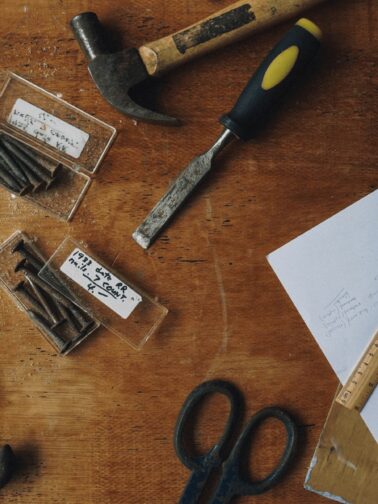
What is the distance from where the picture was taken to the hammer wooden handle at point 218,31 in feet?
2.54

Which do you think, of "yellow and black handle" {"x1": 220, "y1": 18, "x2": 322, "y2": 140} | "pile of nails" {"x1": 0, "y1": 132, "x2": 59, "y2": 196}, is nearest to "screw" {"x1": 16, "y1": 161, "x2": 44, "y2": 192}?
"pile of nails" {"x1": 0, "y1": 132, "x2": 59, "y2": 196}

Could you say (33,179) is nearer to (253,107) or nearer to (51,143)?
(51,143)

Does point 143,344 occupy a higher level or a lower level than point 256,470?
higher

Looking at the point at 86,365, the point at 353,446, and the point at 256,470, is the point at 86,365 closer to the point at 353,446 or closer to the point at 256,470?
the point at 256,470

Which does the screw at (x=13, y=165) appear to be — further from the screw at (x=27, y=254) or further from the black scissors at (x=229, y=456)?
the black scissors at (x=229, y=456)

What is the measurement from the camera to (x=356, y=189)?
817mm

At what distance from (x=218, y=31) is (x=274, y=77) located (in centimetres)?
9

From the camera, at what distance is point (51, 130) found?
2.75 ft

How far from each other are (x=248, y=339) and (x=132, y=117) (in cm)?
32

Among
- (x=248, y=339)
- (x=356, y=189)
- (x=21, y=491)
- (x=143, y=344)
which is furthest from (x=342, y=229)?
(x=21, y=491)

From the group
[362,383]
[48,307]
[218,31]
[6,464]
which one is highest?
[218,31]

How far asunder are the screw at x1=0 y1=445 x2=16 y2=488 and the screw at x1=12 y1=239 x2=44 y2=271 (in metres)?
0.24

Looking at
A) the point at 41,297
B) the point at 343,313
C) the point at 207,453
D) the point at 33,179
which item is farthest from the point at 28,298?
the point at 343,313

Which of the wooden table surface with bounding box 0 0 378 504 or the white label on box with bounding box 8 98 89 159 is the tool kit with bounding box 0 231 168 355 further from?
the white label on box with bounding box 8 98 89 159
